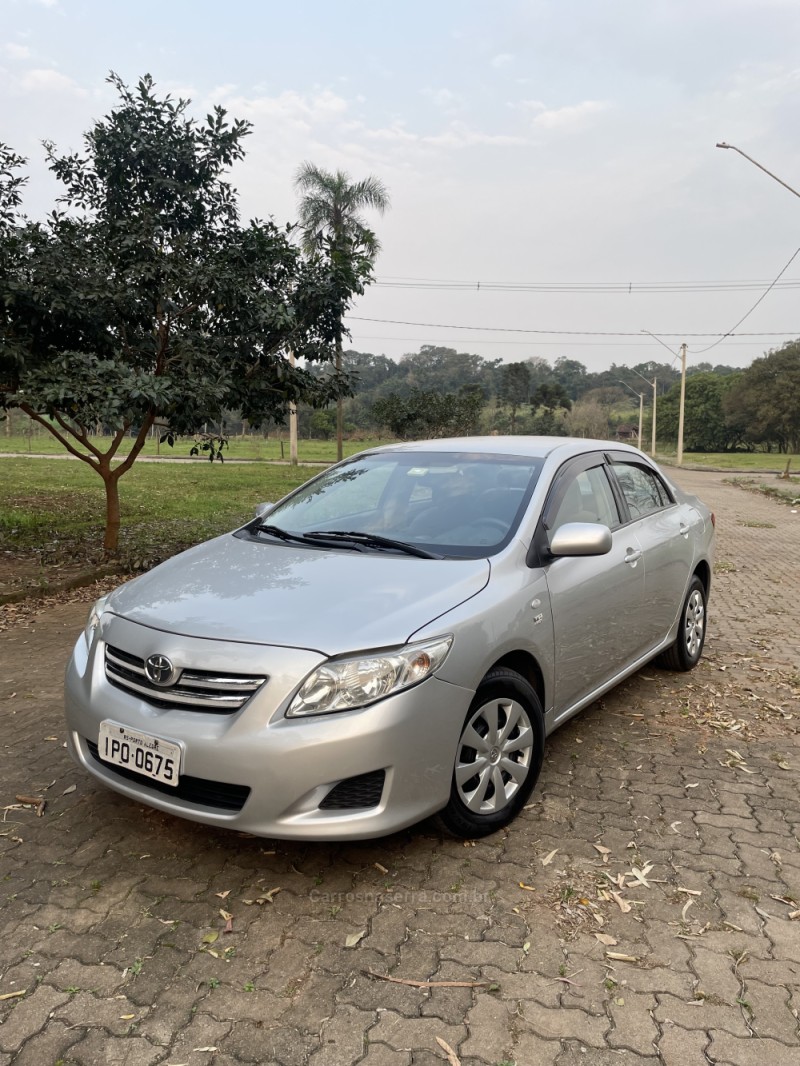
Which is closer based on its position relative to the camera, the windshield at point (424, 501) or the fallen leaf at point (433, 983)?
the fallen leaf at point (433, 983)

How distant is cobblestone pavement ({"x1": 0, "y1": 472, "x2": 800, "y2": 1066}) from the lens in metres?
2.15

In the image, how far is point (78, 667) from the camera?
317cm

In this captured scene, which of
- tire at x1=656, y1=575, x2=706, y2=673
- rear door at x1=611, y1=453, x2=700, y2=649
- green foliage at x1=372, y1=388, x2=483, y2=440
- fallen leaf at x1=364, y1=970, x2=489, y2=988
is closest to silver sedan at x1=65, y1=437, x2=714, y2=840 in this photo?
rear door at x1=611, y1=453, x2=700, y2=649

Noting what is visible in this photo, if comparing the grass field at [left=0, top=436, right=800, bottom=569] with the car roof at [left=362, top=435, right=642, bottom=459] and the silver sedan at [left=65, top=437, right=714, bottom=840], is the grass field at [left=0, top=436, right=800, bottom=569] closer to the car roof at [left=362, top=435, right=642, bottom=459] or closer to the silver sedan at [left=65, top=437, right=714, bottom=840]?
the car roof at [left=362, top=435, right=642, bottom=459]

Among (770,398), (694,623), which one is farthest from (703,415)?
(694,623)

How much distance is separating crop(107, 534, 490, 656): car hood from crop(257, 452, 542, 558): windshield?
287 millimetres

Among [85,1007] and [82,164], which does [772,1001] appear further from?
[82,164]

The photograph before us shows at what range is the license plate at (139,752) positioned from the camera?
8.74ft

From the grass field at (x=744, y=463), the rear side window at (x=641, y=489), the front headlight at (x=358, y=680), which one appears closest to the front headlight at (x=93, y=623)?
the front headlight at (x=358, y=680)

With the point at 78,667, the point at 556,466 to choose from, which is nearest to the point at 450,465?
the point at 556,466

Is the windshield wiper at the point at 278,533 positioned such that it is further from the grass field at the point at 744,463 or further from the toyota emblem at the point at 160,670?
the grass field at the point at 744,463

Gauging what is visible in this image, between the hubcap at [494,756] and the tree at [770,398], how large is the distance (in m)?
67.0

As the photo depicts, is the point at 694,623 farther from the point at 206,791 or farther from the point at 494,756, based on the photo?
the point at 206,791

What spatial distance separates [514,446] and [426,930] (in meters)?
2.51
